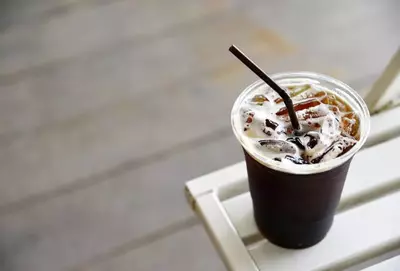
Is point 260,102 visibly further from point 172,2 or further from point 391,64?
point 172,2

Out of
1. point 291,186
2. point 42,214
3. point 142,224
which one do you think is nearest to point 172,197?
point 142,224

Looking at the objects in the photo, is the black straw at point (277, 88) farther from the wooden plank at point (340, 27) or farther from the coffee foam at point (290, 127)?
the wooden plank at point (340, 27)

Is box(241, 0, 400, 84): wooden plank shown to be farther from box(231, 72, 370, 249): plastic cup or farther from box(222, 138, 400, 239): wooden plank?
box(231, 72, 370, 249): plastic cup

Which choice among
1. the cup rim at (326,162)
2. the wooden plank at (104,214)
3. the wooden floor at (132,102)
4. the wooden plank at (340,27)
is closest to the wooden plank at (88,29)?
the wooden floor at (132,102)

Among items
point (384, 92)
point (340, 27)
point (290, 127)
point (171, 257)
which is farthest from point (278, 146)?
point (340, 27)

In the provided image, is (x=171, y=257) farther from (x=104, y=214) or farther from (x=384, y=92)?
(x=384, y=92)

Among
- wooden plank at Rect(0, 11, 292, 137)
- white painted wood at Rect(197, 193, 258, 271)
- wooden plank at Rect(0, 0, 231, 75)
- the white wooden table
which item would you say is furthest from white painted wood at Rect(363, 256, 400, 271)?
wooden plank at Rect(0, 0, 231, 75)
